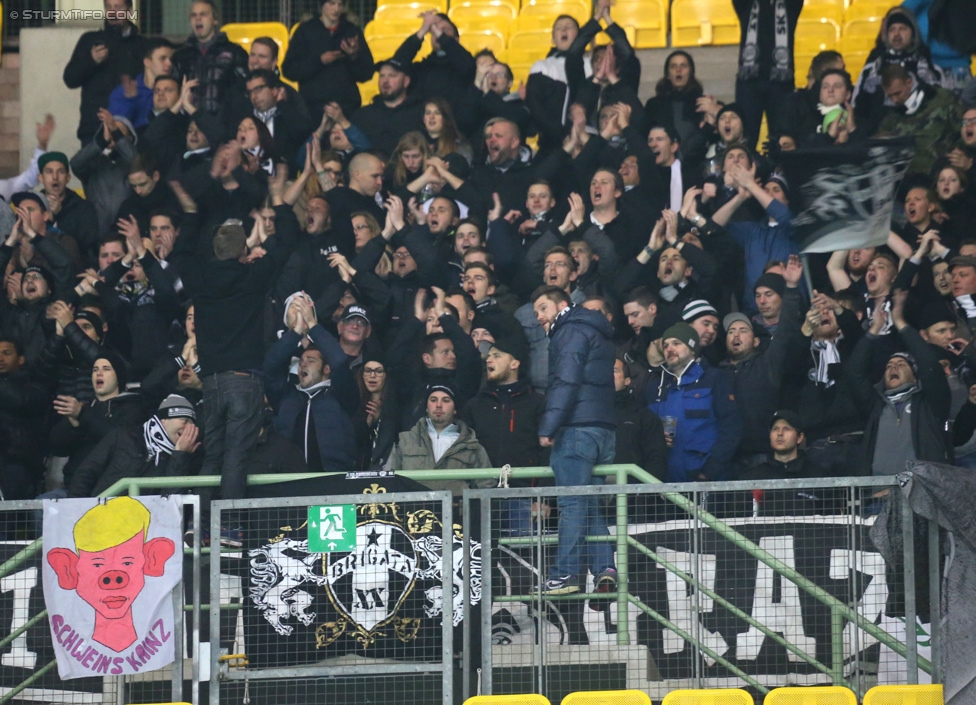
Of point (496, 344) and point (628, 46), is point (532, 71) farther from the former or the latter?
point (496, 344)

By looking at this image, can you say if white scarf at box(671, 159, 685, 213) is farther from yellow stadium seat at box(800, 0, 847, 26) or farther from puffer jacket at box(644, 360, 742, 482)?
yellow stadium seat at box(800, 0, 847, 26)

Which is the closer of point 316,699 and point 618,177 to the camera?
point 316,699

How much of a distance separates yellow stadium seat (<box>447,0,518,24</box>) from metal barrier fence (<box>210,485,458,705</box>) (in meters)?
9.15

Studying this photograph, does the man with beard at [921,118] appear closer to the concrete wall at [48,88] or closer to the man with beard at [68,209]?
the man with beard at [68,209]

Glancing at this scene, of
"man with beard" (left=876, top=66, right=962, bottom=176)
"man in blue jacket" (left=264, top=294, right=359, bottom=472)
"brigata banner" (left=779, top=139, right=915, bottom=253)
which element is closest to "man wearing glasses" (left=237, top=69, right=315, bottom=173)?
"man in blue jacket" (left=264, top=294, right=359, bottom=472)

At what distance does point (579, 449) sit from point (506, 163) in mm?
3907

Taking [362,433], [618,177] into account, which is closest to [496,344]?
[362,433]

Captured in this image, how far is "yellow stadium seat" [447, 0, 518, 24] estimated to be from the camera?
52.6 ft

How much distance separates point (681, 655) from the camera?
26.5ft

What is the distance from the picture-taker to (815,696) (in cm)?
753

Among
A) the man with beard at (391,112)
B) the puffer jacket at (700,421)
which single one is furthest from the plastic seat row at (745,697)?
the man with beard at (391,112)

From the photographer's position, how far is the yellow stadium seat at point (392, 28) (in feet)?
51.8

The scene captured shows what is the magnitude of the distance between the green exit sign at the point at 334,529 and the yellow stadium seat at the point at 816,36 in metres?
9.01

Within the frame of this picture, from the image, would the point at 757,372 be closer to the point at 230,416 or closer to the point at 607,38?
the point at 230,416
